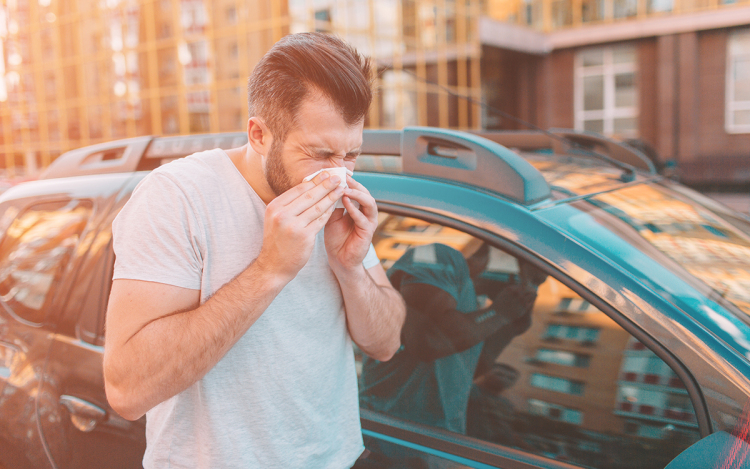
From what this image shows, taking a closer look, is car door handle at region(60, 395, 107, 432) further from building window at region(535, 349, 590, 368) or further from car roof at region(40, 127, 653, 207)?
building window at region(535, 349, 590, 368)

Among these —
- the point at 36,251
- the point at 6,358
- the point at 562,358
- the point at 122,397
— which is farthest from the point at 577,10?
the point at 122,397

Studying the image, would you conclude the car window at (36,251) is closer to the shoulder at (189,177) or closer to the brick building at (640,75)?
the shoulder at (189,177)

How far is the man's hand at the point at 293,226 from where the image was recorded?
1210 mm

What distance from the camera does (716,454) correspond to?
1146mm

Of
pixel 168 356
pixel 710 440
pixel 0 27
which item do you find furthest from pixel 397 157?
pixel 0 27

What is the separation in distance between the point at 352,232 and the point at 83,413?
1089mm

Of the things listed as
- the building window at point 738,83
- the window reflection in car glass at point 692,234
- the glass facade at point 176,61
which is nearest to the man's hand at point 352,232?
the window reflection in car glass at point 692,234

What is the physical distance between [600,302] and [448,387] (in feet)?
1.99

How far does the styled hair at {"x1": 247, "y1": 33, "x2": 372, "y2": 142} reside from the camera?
134 centimetres

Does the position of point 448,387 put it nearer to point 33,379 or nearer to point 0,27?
point 33,379

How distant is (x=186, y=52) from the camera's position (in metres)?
14.7

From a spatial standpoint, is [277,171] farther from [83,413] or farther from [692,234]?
[692,234]

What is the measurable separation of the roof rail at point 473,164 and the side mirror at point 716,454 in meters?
0.67

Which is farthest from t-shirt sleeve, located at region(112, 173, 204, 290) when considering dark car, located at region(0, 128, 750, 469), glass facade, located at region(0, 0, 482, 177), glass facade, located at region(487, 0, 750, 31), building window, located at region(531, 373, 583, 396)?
glass facade, located at region(487, 0, 750, 31)
